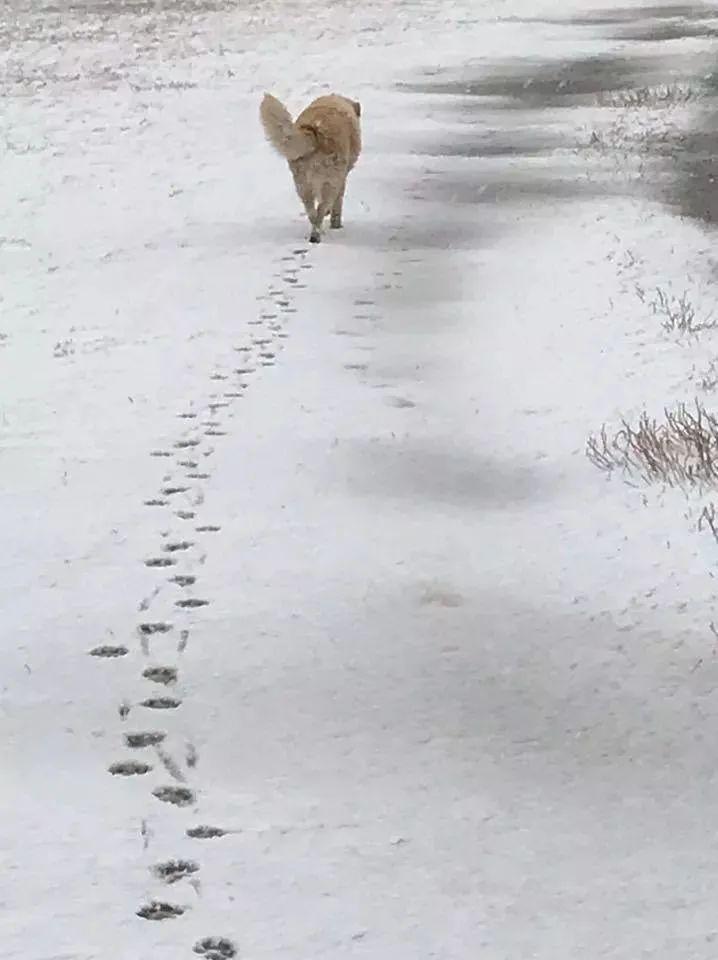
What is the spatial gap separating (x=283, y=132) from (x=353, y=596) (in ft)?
19.9

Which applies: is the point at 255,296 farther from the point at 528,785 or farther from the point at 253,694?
the point at 528,785

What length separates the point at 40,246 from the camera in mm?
10742

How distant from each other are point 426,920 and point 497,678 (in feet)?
3.80

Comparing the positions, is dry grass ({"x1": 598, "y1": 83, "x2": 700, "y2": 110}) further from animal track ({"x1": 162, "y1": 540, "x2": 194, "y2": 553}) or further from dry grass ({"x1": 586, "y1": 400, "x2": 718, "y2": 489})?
animal track ({"x1": 162, "y1": 540, "x2": 194, "y2": 553})

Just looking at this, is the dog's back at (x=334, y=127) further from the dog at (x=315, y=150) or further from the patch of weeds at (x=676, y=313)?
the patch of weeds at (x=676, y=313)

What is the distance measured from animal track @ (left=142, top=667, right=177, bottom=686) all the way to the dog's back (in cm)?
678

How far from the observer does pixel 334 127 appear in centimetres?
1035

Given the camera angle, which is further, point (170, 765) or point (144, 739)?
point (144, 739)

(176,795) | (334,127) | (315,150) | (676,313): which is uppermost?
(334,127)

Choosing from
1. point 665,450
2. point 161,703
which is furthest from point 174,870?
point 665,450

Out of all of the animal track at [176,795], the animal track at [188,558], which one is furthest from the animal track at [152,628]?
the animal track at [176,795]

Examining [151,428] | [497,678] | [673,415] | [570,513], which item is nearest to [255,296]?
[151,428]

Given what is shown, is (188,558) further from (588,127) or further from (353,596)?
(588,127)

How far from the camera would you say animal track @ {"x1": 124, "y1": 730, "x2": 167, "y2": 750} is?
358cm
